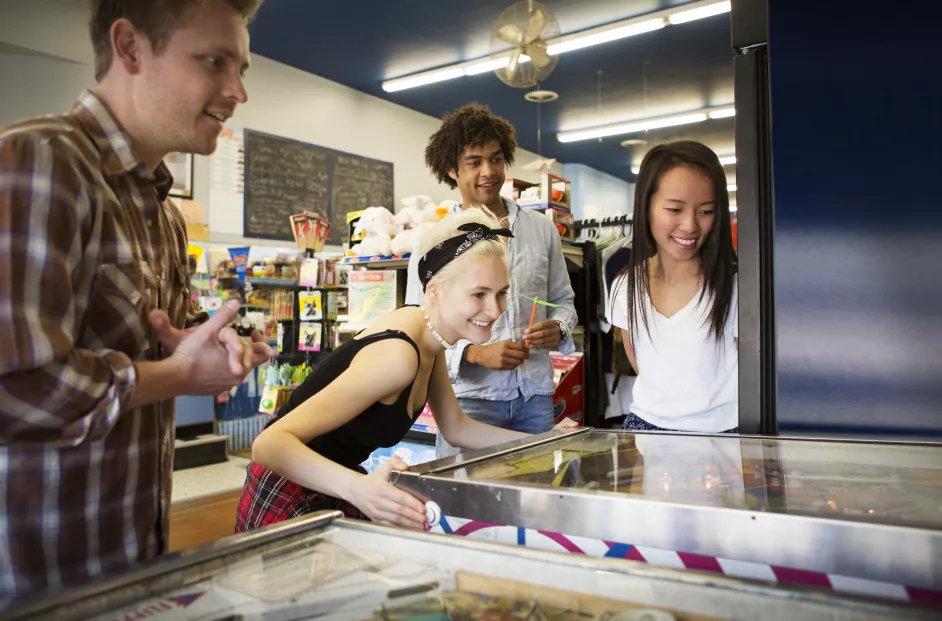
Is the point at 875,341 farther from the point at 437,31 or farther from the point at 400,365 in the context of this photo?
the point at 437,31

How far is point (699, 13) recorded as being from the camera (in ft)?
21.3

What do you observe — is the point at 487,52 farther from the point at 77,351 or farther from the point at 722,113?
the point at 77,351

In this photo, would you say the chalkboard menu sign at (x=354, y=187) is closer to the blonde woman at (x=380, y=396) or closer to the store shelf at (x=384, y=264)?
the store shelf at (x=384, y=264)

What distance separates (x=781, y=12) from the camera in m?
1.58

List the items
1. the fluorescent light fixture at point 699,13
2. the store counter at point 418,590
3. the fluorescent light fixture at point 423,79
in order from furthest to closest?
the fluorescent light fixture at point 423,79, the fluorescent light fixture at point 699,13, the store counter at point 418,590

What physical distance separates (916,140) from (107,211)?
4.97ft

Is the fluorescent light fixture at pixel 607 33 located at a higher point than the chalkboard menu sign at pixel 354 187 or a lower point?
higher

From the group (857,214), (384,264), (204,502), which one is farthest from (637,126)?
(857,214)

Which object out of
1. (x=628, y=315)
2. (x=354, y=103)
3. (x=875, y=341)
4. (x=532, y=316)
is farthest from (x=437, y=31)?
(x=875, y=341)

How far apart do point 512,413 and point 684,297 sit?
2.67 ft

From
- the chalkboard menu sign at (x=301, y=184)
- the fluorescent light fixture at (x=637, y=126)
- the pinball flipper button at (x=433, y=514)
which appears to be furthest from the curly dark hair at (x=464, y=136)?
the fluorescent light fixture at (x=637, y=126)

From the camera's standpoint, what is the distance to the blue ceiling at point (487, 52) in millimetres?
6488

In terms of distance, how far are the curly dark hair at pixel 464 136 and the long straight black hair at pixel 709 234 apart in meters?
0.94

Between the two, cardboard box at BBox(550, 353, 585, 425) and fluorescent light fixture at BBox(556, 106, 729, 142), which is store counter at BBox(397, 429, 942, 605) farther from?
fluorescent light fixture at BBox(556, 106, 729, 142)
